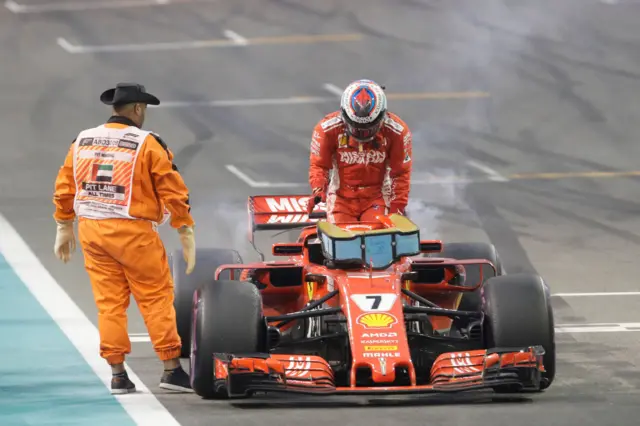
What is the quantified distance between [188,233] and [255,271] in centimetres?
131

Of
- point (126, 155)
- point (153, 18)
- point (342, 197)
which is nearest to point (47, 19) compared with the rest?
point (153, 18)

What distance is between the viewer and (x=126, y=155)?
10.4 meters

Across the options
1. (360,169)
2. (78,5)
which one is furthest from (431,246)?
(78,5)

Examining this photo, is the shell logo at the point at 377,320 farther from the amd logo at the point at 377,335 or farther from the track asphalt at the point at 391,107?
the track asphalt at the point at 391,107

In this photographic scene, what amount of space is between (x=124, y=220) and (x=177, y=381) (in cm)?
117

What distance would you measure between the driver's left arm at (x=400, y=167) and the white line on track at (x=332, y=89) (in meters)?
11.3

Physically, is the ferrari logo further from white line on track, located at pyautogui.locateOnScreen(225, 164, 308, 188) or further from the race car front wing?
white line on track, located at pyautogui.locateOnScreen(225, 164, 308, 188)

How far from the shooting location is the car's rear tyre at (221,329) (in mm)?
10039

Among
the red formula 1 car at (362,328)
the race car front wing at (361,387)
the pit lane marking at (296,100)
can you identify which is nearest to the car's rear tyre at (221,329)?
the red formula 1 car at (362,328)

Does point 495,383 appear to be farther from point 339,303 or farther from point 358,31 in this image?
point 358,31

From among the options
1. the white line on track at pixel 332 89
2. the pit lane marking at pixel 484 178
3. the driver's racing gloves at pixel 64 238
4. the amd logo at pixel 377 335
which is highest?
the white line on track at pixel 332 89

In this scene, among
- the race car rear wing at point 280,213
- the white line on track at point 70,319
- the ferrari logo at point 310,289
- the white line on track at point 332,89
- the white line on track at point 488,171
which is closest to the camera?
the white line on track at point 70,319

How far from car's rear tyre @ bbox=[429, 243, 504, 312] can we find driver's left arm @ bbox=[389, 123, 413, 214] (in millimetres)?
530

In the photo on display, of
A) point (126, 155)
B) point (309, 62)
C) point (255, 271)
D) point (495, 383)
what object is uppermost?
point (309, 62)
